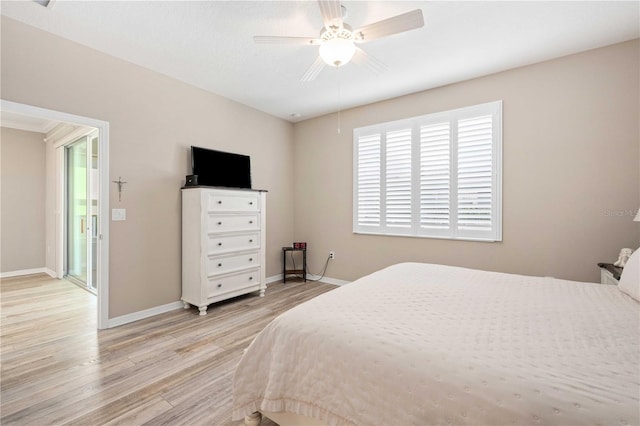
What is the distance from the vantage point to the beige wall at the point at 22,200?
15.6 ft

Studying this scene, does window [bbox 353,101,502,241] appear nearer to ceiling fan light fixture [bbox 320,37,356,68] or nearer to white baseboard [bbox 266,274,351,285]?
white baseboard [bbox 266,274,351,285]

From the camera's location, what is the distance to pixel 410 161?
12.2ft

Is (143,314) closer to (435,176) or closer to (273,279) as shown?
(273,279)

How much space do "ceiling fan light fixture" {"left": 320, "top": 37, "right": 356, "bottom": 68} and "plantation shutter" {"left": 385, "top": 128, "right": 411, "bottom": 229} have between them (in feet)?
6.49

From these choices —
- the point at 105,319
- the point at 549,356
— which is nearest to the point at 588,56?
the point at 549,356

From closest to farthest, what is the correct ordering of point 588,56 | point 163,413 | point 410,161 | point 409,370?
point 409,370
point 163,413
point 588,56
point 410,161

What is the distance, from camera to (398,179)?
12.6ft

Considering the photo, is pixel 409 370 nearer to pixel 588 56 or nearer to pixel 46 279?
pixel 588 56

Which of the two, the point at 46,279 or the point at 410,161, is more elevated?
the point at 410,161

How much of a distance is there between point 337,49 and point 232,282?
279cm

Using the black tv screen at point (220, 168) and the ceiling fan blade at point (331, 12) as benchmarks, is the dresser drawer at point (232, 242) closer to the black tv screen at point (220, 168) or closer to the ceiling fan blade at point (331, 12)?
the black tv screen at point (220, 168)

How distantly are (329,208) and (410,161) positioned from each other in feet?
4.72

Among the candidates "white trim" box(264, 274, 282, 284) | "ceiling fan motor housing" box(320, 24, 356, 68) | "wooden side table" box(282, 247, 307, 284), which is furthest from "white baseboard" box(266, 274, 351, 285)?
"ceiling fan motor housing" box(320, 24, 356, 68)

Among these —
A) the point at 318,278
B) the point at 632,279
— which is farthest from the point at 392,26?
the point at 318,278
